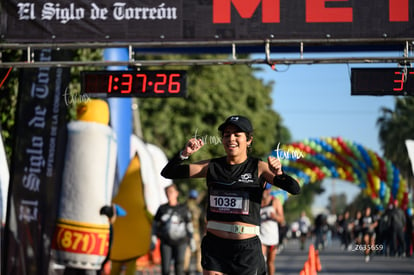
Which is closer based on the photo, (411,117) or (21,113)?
(21,113)

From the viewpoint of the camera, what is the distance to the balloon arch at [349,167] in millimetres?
26375

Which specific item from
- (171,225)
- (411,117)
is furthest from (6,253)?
(411,117)

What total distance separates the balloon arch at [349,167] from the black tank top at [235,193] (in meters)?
18.9

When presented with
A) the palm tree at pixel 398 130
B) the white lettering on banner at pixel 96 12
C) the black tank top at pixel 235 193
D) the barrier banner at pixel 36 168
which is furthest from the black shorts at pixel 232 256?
the palm tree at pixel 398 130

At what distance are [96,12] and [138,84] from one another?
1072 millimetres

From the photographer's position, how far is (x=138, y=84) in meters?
10.9

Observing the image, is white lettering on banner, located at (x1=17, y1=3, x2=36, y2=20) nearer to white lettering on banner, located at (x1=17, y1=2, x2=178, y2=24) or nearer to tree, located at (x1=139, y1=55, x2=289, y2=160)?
white lettering on banner, located at (x1=17, y1=2, x2=178, y2=24)

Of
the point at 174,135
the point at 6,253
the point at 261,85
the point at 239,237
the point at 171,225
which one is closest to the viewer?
the point at 239,237

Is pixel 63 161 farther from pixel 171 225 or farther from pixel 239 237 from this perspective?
pixel 239 237

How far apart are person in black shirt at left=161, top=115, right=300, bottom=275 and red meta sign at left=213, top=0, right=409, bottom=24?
342 cm

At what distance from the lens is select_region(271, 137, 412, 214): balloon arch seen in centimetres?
2638

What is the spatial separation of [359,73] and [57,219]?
16.3ft

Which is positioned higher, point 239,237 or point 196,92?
point 196,92

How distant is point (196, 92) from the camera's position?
123 feet
